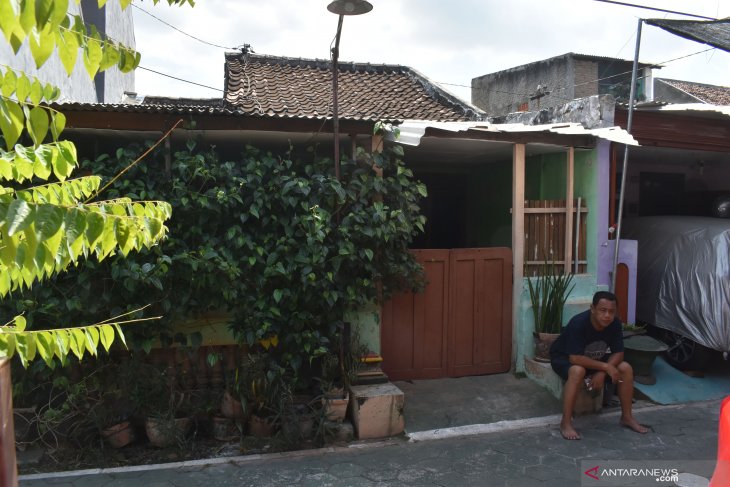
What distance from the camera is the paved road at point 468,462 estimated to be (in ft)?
13.9

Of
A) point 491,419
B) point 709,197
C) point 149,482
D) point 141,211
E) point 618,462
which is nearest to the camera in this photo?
point 141,211

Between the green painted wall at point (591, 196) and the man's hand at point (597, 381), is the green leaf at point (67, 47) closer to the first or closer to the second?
the man's hand at point (597, 381)

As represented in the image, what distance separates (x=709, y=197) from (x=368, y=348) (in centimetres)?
818

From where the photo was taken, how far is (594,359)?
534 centimetres

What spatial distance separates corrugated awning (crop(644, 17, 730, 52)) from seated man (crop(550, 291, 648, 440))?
337 centimetres

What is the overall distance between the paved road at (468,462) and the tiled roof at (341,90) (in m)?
5.43

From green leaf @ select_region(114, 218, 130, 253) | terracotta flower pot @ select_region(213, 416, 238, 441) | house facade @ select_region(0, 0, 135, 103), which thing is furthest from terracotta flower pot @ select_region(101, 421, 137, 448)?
green leaf @ select_region(114, 218, 130, 253)

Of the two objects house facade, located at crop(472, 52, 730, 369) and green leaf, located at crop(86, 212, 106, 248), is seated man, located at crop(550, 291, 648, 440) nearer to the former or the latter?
house facade, located at crop(472, 52, 730, 369)

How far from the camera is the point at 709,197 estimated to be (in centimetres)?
1022

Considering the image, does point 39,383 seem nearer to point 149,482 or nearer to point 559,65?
point 149,482

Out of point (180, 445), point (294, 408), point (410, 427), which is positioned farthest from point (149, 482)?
point (410, 427)

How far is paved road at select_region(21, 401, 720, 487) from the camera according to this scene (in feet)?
13.9

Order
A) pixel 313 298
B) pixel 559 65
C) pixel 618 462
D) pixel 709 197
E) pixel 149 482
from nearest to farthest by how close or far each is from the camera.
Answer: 1. pixel 149 482
2. pixel 618 462
3. pixel 313 298
4. pixel 709 197
5. pixel 559 65

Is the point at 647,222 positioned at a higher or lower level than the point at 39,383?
higher
